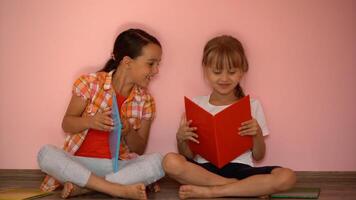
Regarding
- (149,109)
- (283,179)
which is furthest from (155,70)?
(283,179)

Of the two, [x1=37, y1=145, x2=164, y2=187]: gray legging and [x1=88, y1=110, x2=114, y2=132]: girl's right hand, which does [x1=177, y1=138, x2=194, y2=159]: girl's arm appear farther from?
[x1=88, y1=110, x2=114, y2=132]: girl's right hand

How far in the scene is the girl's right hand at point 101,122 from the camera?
2.11m

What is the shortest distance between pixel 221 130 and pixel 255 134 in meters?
0.18

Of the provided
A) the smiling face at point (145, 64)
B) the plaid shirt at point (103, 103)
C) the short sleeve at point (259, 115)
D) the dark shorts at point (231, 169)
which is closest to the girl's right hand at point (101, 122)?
the plaid shirt at point (103, 103)

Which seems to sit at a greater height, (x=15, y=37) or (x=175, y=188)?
(x=15, y=37)

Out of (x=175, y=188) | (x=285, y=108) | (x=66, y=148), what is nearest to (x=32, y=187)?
(x=66, y=148)

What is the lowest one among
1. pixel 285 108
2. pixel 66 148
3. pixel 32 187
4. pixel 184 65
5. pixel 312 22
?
pixel 32 187

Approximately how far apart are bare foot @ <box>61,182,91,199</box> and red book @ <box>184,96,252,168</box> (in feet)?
1.53

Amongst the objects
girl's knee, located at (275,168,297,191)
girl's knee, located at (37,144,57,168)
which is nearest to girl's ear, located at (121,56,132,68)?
girl's knee, located at (37,144,57,168)

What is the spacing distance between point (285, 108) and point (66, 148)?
0.93 m

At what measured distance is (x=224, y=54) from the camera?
88.4 inches

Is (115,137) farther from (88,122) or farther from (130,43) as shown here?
(130,43)

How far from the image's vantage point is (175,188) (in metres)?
2.31

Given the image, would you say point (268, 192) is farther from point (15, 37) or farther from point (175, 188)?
point (15, 37)
